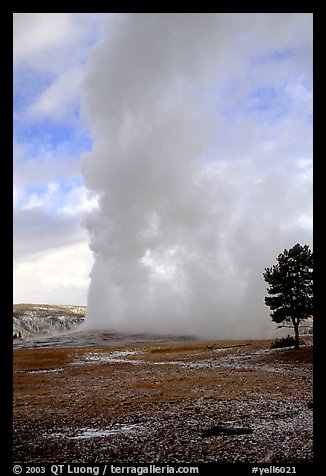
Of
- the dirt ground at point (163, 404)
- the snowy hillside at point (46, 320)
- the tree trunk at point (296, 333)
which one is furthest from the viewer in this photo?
the snowy hillside at point (46, 320)

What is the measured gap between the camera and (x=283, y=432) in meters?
8.68

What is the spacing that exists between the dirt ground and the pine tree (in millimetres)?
1420

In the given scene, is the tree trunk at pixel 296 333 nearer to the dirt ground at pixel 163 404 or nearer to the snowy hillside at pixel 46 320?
the dirt ground at pixel 163 404

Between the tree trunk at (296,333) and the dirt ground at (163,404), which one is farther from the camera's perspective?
the tree trunk at (296,333)

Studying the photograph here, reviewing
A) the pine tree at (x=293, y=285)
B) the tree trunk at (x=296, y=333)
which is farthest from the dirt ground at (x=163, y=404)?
the pine tree at (x=293, y=285)

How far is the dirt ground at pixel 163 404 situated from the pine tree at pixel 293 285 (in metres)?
1.42

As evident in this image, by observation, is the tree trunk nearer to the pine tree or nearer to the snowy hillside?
the pine tree

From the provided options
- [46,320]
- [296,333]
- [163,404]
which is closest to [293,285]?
[296,333]

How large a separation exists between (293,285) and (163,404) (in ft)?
24.6

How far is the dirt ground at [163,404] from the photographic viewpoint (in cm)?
801

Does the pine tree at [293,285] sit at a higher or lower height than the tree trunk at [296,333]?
higher
